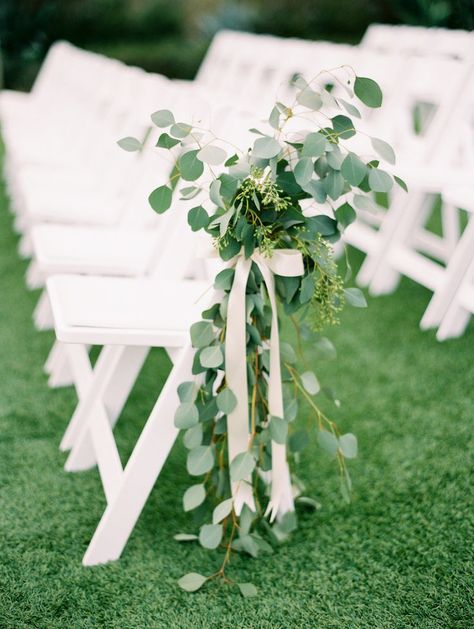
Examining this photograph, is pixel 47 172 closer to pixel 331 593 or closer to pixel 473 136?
pixel 473 136

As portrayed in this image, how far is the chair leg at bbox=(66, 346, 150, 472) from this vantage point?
5.95 ft

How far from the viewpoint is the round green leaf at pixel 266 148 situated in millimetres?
1351

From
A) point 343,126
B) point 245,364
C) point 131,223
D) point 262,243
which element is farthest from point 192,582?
point 131,223

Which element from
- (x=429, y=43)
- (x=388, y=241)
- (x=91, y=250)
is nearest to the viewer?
(x=91, y=250)

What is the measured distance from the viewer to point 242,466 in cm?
148

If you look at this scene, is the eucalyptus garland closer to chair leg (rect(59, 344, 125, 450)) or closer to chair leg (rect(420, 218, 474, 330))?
chair leg (rect(59, 344, 125, 450))

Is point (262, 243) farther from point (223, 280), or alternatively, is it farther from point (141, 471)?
point (141, 471)

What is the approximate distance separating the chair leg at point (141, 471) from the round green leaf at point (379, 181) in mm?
492

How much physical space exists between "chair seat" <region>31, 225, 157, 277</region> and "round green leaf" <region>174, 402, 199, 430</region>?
798 millimetres

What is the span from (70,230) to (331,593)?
1.44 m

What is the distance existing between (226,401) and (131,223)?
4.36ft

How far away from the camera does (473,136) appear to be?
362 cm

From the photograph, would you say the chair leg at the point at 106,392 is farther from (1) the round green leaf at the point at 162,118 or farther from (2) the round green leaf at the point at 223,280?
(1) the round green leaf at the point at 162,118

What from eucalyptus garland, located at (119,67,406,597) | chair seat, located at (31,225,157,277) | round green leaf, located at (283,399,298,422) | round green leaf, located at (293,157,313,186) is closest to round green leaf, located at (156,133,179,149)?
eucalyptus garland, located at (119,67,406,597)
